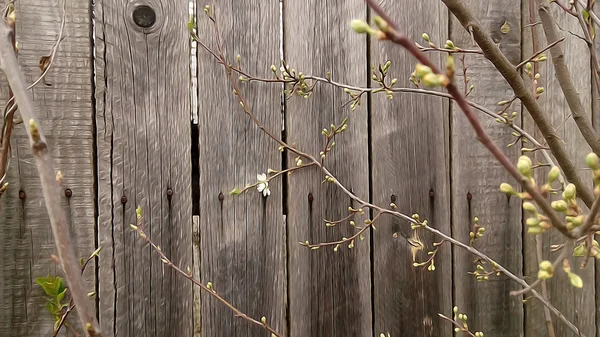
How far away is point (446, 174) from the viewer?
1.35 metres

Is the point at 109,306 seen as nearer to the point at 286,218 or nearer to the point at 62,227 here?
the point at 286,218

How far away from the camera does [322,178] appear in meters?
1.30

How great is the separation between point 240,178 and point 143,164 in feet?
0.84

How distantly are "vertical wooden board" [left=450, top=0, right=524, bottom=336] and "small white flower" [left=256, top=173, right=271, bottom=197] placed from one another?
1.83 feet

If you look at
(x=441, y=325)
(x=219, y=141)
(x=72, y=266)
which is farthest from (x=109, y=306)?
(x=441, y=325)

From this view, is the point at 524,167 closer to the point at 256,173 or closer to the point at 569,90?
the point at 569,90

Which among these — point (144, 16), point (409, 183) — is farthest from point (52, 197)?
point (409, 183)

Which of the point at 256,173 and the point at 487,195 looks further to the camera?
the point at 487,195

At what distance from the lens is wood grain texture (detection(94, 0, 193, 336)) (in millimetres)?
1177

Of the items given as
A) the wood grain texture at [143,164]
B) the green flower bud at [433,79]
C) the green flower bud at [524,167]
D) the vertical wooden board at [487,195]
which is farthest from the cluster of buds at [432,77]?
the vertical wooden board at [487,195]

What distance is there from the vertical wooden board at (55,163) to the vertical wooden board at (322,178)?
531 millimetres

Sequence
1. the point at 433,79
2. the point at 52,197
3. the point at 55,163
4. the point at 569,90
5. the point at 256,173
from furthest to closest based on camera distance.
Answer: the point at 256,173
the point at 55,163
the point at 569,90
the point at 52,197
the point at 433,79

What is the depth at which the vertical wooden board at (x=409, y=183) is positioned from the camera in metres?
1.32

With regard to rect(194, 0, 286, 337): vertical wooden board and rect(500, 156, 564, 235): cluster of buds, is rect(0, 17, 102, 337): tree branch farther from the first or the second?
rect(194, 0, 286, 337): vertical wooden board
